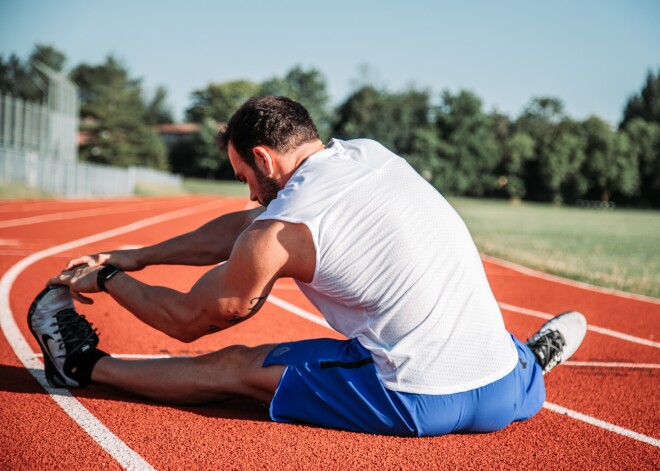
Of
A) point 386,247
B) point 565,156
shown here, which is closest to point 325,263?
point 386,247

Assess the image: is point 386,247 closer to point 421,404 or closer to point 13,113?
point 421,404

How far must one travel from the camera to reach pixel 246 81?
117 metres

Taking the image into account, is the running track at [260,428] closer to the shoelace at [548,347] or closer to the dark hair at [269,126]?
the shoelace at [548,347]

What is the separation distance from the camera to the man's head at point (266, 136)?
2.75 metres

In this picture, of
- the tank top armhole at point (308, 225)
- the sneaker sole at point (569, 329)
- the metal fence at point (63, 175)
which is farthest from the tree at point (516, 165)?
the tank top armhole at point (308, 225)

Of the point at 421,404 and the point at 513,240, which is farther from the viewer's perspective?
the point at 513,240

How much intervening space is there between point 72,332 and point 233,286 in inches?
49.6

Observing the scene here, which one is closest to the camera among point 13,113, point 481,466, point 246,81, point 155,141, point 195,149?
point 481,466

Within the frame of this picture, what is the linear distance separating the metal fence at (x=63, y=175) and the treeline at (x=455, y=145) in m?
31.9

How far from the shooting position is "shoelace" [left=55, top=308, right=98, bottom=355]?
342 centimetres

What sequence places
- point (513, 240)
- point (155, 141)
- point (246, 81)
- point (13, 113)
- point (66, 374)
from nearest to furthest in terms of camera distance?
point (66, 374) → point (513, 240) → point (13, 113) → point (155, 141) → point (246, 81)

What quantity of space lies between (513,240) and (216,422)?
621 inches

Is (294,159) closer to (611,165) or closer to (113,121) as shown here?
(113,121)

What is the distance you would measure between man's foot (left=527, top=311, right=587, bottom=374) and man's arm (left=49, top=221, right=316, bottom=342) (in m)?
1.68
